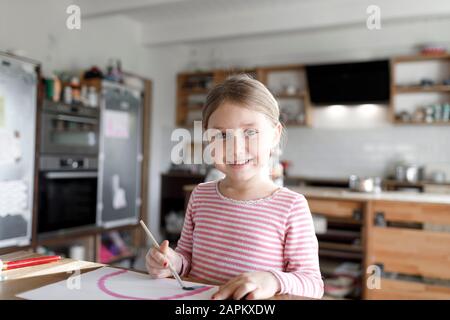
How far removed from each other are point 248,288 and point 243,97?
38cm

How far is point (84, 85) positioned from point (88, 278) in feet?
11.2

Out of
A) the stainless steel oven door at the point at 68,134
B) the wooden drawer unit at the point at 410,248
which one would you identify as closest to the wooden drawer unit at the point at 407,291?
the wooden drawer unit at the point at 410,248

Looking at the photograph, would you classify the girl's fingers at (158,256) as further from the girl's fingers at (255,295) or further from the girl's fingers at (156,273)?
the girl's fingers at (255,295)

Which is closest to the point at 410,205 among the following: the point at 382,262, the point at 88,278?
the point at 382,262

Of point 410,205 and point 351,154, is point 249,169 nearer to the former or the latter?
point 410,205

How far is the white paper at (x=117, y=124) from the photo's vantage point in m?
3.95

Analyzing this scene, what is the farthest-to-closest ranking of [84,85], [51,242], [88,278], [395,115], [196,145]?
[196,145] → [395,115] → [84,85] → [51,242] → [88,278]

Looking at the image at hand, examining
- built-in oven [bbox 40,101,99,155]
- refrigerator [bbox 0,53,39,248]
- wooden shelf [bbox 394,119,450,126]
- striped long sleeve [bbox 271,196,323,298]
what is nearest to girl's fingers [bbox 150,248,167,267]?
striped long sleeve [bbox 271,196,323,298]

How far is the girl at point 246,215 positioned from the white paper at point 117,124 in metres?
3.21

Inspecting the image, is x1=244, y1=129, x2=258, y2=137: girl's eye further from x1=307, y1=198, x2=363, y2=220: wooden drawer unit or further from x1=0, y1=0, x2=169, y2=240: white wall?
x1=0, y1=0, x2=169, y2=240: white wall

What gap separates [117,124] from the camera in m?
4.08

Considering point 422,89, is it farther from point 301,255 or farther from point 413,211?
point 301,255

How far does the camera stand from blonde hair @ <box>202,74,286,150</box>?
843mm

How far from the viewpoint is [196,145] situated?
5621 millimetres
